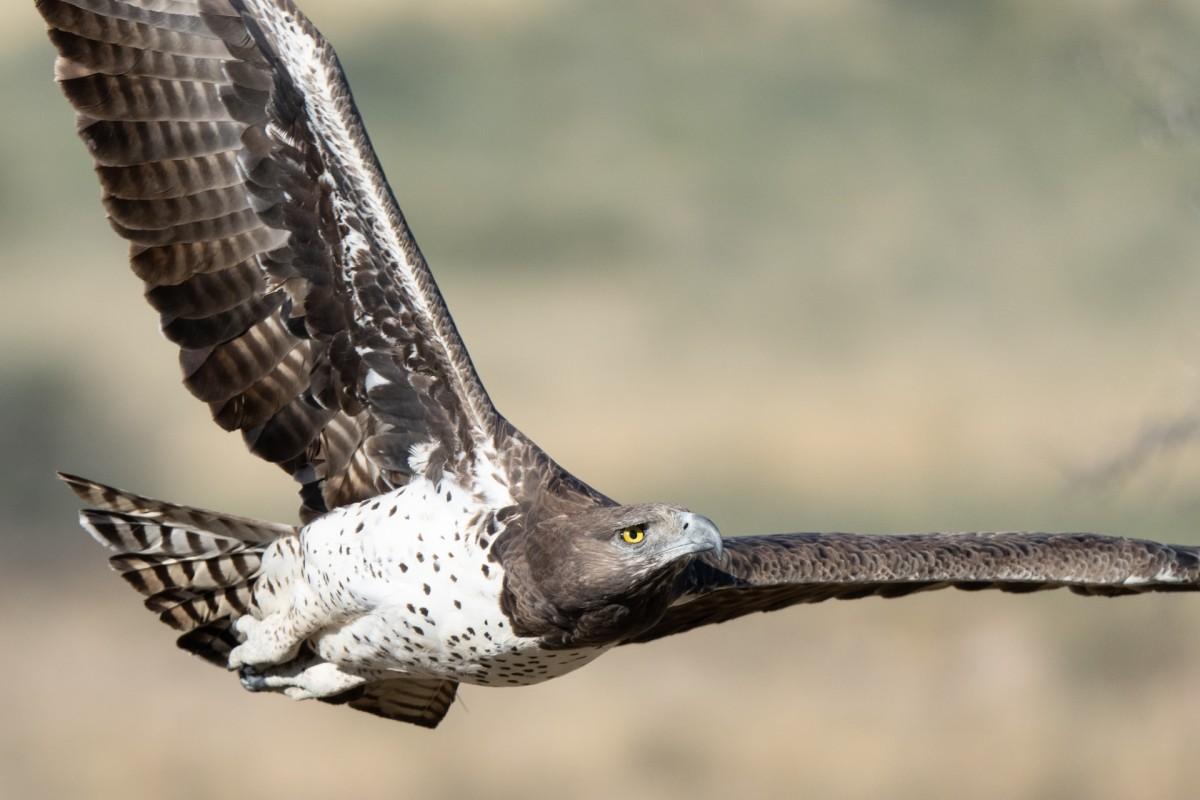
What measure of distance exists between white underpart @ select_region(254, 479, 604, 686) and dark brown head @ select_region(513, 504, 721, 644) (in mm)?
273

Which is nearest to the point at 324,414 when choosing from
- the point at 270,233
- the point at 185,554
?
the point at 270,233

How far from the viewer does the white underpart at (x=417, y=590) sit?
914 cm

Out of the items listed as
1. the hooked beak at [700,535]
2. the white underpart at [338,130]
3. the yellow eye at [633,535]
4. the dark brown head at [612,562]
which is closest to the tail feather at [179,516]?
the white underpart at [338,130]

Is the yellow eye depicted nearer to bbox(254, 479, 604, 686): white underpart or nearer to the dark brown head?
the dark brown head

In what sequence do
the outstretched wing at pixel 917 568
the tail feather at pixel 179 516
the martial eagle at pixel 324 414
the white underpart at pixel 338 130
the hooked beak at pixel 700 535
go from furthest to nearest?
1. the outstretched wing at pixel 917 568
2. the tail feather at pixel 179 516
3. the white underpart at pixel 338 130
4. the martial eagle at pixel 324 414
5. the hooked beak at pixel 700 535

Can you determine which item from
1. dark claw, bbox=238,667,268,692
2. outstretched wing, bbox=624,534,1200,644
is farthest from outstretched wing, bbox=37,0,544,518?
outstretched wing, bbox=624,534,1200,644

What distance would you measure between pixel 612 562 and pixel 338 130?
2.08 meters

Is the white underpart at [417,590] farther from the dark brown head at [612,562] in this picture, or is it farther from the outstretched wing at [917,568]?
the outstretched wing at [917,568]

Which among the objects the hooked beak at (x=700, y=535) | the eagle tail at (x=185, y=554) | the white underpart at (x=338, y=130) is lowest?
the eagle tail at (x=185, y=554)

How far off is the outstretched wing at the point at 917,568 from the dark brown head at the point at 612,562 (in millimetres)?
1121

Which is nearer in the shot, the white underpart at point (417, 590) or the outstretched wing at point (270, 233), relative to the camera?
the white underpart at point (417, 590)

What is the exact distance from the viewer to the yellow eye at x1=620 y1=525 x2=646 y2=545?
8.70 metres

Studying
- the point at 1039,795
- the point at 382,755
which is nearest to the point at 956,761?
the point at 1039,795

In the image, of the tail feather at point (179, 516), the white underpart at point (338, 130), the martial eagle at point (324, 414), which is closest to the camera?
the martial eagle at point (324, 414)
